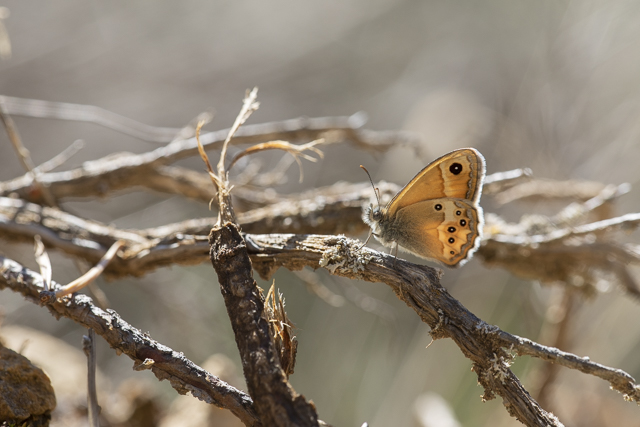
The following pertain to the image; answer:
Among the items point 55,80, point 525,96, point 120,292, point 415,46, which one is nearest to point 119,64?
point 55,80

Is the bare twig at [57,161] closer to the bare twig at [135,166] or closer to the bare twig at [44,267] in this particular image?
the bare twig at [135,166]

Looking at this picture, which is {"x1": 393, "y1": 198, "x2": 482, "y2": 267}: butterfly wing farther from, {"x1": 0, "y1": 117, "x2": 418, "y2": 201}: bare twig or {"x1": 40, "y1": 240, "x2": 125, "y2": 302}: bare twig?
{"x1": 40, "y1": 240, "x2": 125, "y2": 302}: bare twig

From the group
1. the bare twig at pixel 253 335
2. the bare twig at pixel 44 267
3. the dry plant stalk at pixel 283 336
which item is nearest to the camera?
the bare twig at pixel 253 335

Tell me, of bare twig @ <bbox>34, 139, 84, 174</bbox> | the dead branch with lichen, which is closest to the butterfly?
the dead branch with lichen

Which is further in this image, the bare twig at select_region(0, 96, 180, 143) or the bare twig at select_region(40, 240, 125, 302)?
the bare twig at select_region(0, 96, 180, 143)

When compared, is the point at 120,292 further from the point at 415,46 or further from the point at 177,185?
the point at 415,46

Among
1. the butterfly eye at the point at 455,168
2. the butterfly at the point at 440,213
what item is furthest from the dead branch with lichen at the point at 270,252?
the butterfly eye at the point at 455,168

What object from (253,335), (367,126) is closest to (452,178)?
(253,335)
